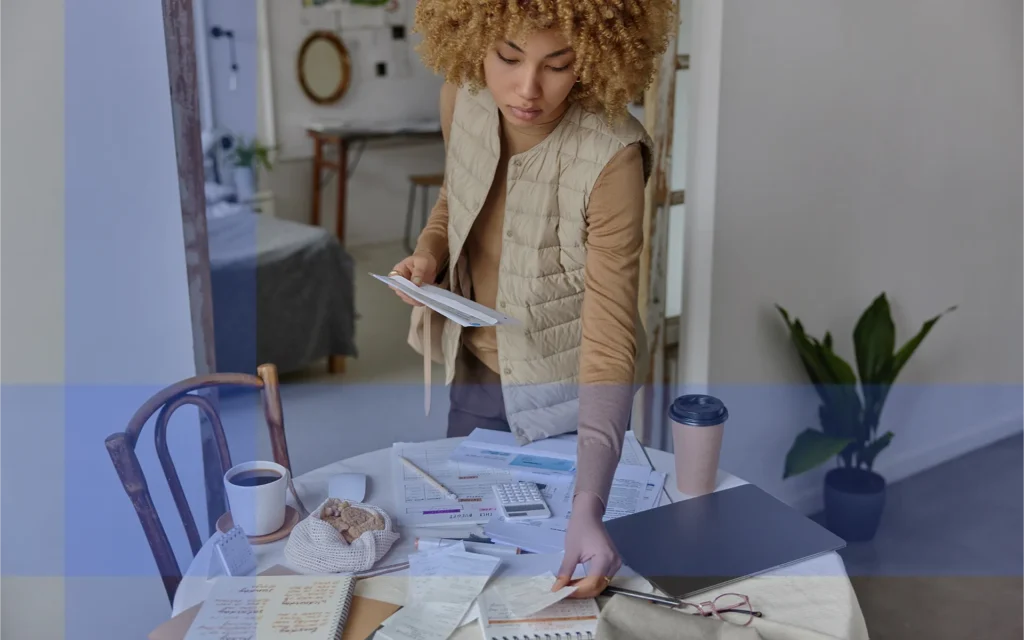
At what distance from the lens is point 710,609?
120 centimetres

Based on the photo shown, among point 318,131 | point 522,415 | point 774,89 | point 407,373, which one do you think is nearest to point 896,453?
point 774,89

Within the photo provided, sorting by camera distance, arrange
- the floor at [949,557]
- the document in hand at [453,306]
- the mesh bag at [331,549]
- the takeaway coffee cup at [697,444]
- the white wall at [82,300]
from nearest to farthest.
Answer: the mesh bag at [331,549]
the document in hand at [453,306]
the takeaway coffee cup at [697,444]
the white wall at [82,300]
the floor at [949,557]

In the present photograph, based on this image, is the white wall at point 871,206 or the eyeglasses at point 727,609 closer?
the eyeglasses at point 727,609

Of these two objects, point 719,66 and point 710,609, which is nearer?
point 710,609

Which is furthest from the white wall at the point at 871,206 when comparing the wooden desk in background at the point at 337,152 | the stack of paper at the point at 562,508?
the wooden desk in background at the point at 337,152

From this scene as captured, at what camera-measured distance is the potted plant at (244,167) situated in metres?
3.62

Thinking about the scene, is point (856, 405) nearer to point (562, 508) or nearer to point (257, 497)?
point (562, 508)

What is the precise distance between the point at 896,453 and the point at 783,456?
0.61m

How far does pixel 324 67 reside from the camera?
522cm

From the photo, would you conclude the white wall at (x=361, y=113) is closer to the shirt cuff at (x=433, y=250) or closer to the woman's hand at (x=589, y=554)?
the shirt cuff at (x=433, y=250)

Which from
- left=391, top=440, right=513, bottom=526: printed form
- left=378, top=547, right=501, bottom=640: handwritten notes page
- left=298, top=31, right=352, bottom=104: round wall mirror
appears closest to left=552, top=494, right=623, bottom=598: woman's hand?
left=378, top=547, right=501, bottom=640: handwritten notes page

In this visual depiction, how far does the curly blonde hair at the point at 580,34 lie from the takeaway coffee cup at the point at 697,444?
19.4 inches

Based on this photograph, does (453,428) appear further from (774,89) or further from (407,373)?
(407,373)

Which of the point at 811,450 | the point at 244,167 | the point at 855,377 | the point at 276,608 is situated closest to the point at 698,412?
the point at 276,608
